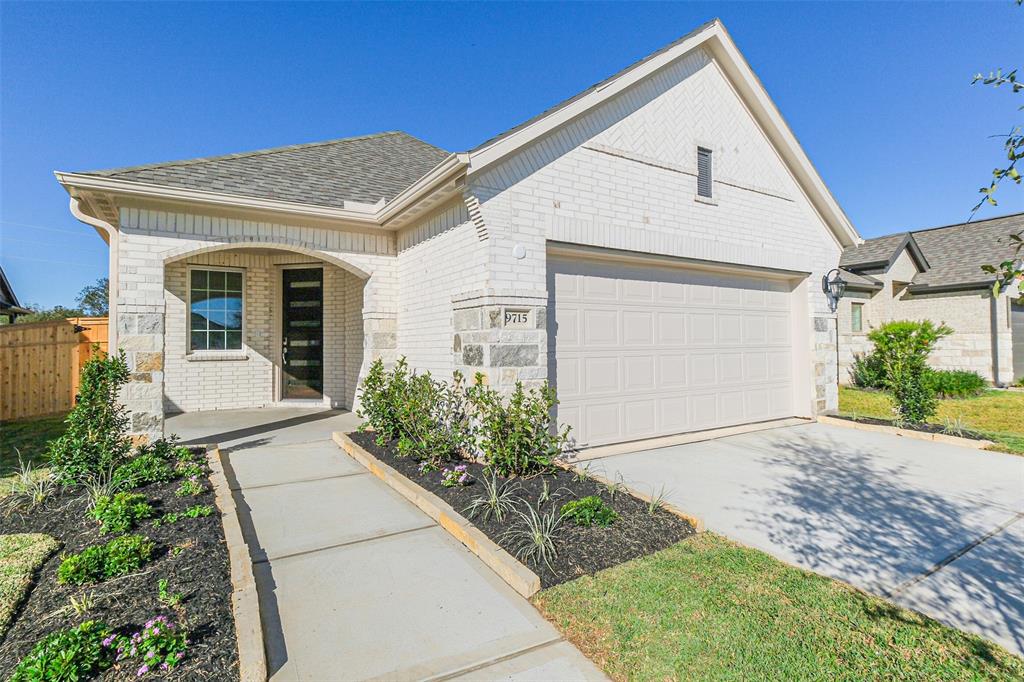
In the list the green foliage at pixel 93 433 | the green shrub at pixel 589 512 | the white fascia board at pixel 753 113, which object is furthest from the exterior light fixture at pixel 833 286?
the green foliage at pixel 93 433

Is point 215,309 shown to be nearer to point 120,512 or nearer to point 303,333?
point 303,333

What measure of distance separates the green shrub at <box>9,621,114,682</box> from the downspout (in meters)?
4.58

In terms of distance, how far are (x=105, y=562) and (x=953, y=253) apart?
896 inches

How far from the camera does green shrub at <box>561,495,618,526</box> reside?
12.4 feet

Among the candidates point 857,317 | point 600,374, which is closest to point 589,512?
point 600,374

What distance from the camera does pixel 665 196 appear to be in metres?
6.75

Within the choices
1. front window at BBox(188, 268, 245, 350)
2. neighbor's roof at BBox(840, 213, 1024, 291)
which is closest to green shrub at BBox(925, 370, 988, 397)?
neighbor's roof at BBox(840, 213, 1024, 291)

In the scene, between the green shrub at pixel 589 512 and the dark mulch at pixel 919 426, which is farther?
the dark mulch at pixel 919 426

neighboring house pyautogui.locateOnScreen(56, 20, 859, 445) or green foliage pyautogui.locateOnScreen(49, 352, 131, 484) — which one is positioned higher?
neighboring house pyautogui.locateOnScreen(56, 20, 859, 445)

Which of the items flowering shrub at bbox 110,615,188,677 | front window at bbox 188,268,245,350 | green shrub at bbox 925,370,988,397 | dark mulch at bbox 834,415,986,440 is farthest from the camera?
green shrub at bbox 925,370,988,397

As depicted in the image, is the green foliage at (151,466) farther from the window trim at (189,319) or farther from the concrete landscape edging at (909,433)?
the concrete landscape edging at (909,433)

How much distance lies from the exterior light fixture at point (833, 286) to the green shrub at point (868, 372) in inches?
224

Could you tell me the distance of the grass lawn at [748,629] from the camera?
229cm

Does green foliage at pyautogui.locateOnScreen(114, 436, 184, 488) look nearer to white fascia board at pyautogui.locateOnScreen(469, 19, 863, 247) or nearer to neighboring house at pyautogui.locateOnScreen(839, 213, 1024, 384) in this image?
white fascia board at pyautogui.locateOnScreen(469, 19, 863, 247)
